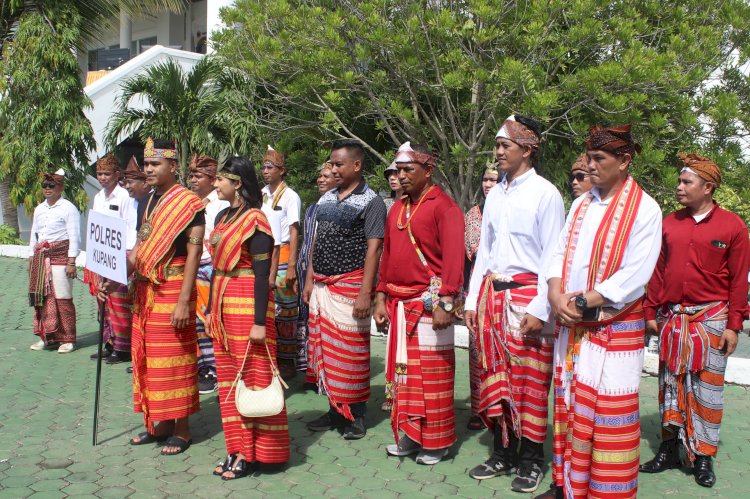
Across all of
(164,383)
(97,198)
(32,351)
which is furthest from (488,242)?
(32,351)

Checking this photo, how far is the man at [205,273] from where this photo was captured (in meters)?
6.86

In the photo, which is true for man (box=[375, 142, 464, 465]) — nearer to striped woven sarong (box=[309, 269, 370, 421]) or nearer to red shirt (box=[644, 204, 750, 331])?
striped woven sarong (box=[309, 269, 370, 421])

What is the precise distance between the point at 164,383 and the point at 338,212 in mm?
1735

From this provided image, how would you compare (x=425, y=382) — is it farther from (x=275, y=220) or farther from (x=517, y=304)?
(x=275, y=220)

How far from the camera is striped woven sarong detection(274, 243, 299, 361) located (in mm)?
7191

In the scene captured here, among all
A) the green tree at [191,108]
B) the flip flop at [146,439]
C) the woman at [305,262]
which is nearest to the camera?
the flip flop at [146,439]

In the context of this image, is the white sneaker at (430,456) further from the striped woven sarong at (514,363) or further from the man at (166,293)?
the man at (166,293)

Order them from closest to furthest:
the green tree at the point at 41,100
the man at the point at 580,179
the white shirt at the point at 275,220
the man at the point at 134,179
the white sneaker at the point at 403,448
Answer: the white sneaker at the point at 403,448 → the man at the point at 580,179 → the white shirt at the point at 275,220 → the man at the point at 134,179 → the green tree at the point at 41,100

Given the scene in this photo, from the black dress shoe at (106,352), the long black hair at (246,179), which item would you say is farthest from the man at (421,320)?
the black dress shoe at (106,352)

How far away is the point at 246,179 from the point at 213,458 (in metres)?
1.90

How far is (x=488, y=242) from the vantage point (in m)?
4.94

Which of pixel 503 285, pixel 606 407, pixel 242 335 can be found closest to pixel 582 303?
pixel 606 407

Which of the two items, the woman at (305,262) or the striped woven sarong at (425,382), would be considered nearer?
the striped woven sarong at (425,382)

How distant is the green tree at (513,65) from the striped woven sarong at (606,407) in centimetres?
402
